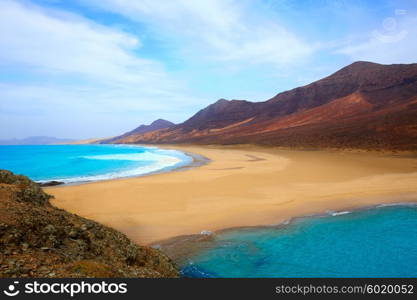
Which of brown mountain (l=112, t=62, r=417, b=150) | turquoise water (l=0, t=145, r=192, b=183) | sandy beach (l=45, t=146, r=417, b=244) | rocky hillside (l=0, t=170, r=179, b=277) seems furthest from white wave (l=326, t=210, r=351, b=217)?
brown mountain (l=112, t=62, r=417, b=150)

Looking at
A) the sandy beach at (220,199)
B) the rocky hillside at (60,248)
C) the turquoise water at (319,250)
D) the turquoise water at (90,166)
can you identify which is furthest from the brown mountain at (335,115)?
the rocky hillside at (60,248)

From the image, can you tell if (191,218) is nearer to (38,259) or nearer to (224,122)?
(38,259)

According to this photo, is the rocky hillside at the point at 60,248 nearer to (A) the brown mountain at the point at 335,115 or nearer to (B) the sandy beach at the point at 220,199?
(B) the sandy beach at the point at 220,199

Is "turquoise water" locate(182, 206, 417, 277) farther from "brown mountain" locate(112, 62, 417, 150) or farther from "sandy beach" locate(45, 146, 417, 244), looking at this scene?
"brown mountain" locate(112, 62, 417, 150)

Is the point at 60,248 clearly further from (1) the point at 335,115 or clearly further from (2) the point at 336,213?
(1) the point at 335,115

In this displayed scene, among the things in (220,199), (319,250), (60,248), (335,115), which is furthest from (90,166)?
(335,115)

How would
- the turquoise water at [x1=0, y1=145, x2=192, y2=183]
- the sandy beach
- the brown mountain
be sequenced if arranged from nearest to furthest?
the sandy beach
the turquoise water at [x1=0, y1=145, x2=192, y2=183]
the brown mountain
